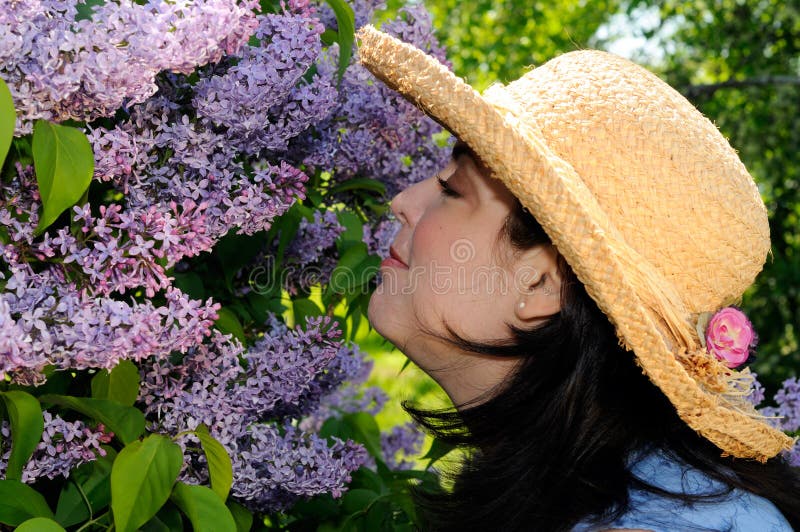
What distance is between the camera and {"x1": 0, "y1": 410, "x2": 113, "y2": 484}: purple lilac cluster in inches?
46.6

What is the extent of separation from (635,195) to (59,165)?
2.62 feet

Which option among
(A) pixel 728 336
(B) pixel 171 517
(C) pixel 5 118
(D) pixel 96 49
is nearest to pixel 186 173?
(D) pixel 96 49

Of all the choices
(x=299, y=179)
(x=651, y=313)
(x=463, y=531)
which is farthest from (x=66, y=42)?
(x=463, y=531)

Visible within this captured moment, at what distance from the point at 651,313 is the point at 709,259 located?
140mm

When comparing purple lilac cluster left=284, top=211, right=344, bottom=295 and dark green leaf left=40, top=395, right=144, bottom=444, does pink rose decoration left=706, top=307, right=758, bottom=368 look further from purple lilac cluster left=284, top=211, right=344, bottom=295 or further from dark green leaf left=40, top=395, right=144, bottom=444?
dark green leaf left=40, top=395, right=144, bottom=444

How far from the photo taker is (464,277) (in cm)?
155

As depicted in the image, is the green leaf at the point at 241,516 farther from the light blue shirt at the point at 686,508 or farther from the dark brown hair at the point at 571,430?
the light blue shirt at the point at 686,508

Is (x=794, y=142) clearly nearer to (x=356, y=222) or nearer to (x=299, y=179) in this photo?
(x=356, y=222)

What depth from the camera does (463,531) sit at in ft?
5.41

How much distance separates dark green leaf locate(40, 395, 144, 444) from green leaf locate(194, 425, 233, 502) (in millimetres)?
87

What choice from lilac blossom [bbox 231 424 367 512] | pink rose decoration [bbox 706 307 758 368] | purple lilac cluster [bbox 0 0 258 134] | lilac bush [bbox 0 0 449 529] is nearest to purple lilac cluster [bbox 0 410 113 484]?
lilac bush [bbox 0 0 449 529]

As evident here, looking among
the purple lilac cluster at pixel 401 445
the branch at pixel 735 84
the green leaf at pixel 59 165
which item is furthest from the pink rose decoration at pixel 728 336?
the branch at pixel 735 84

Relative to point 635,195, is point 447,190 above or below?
below

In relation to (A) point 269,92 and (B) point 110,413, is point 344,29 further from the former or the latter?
(B) point 110,413
